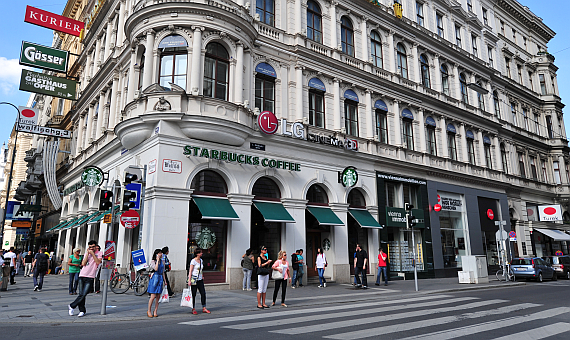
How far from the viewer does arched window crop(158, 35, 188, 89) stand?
58.9 ft

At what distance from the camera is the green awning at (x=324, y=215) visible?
65.9 feet

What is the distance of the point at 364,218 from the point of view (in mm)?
22469

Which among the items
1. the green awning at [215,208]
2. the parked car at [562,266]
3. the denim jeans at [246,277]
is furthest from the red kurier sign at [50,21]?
the parked car at [562,266]

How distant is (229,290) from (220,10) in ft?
41.3

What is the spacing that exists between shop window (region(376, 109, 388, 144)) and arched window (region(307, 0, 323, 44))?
6.15 metres

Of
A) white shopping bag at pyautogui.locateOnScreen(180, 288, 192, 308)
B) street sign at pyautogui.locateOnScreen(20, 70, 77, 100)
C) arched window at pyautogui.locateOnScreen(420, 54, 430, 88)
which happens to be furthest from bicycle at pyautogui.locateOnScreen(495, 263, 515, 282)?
street sign at pyautogui.locateOnScreen(20, 70, 77, 100)

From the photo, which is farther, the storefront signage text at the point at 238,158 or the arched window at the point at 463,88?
the arched window at the point at 463,88

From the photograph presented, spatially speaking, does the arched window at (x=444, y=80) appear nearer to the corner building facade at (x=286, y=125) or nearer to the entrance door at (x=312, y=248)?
the corner building facade at (x=286, y=125)

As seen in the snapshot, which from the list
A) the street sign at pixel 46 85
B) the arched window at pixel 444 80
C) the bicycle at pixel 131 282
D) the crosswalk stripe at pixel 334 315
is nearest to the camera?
the crosswalk stripe at pixel 334 315

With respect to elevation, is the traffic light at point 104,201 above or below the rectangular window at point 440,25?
below

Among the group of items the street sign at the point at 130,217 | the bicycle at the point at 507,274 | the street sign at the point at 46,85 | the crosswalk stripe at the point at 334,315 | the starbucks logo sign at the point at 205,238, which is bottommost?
the crosswalk stripe at the point at 334,315

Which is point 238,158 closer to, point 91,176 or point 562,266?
point 91,176

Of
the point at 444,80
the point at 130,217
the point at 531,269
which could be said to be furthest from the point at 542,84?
the point at 130,217

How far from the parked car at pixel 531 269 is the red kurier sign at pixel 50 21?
3457cm
